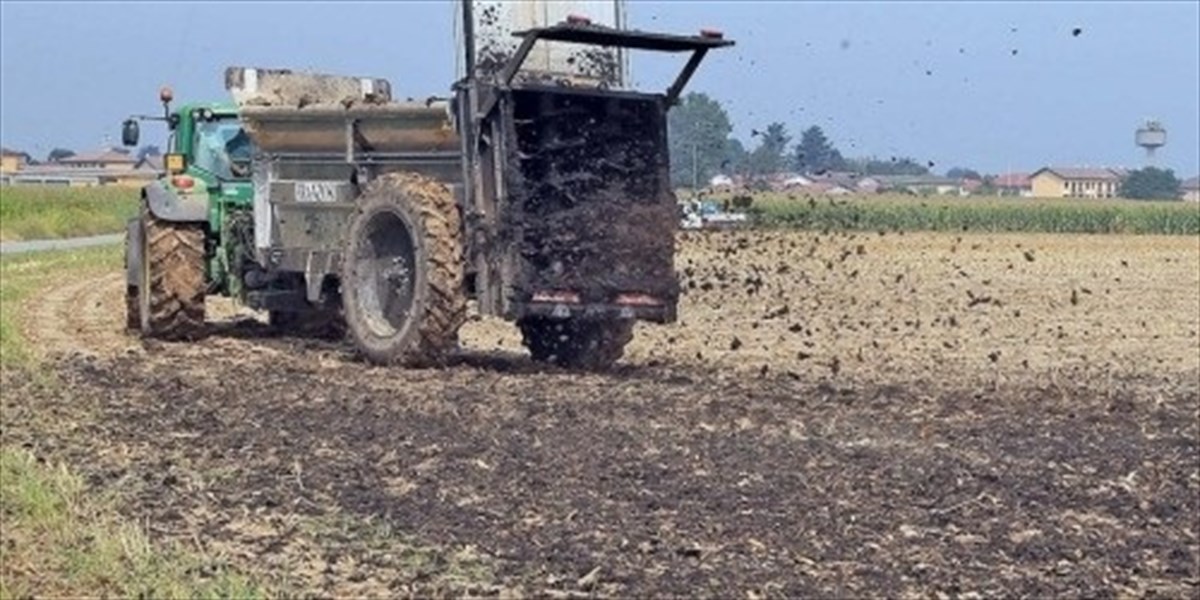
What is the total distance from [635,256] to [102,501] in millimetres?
6528

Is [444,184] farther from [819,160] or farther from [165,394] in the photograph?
[819,160]

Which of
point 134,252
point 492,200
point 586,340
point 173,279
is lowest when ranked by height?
point 586,340

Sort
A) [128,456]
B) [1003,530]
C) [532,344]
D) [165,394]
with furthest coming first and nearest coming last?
[532,344]
[165,394]
[128,456]
[1003,530]

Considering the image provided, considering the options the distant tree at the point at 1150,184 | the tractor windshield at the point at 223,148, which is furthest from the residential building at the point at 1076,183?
the tractor windshield at the point at 223,148

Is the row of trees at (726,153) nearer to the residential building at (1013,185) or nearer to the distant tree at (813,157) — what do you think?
the distant tree at (813,157)

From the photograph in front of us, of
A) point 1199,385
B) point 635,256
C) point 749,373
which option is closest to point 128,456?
point 635,256

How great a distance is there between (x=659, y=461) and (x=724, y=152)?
10.8 metres

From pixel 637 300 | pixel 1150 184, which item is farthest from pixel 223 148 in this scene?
pixel 1150 184

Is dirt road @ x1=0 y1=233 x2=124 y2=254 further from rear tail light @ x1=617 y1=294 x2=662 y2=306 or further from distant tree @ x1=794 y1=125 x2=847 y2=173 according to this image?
rear tail light @ x1=617 y1=294 x2=662 y2=306

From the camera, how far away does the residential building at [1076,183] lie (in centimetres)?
4300

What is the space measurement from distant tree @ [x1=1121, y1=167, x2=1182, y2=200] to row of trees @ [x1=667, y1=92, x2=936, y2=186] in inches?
575

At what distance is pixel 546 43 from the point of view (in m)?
15.5

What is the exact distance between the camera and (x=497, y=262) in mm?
14719

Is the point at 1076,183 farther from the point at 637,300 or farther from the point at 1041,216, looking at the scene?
the point at 637,300
